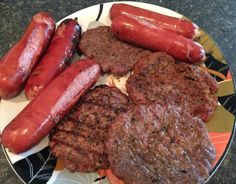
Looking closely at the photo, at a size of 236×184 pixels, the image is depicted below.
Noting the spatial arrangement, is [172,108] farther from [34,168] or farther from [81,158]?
[34,168]

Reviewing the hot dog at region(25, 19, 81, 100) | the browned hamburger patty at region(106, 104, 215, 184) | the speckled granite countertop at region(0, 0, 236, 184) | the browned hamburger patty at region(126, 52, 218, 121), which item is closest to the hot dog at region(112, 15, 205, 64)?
the browned hamburger patty at region(126, 52, 218, 121)

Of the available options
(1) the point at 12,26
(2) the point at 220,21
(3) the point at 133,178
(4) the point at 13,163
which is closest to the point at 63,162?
(4) the point at 13,163

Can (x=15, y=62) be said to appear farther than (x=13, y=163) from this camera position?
Yes

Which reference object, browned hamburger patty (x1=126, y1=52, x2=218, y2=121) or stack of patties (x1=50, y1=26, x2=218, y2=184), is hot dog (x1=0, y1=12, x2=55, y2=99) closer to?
stack of patties (x1=50, y1=26, x2=218, y2=184)

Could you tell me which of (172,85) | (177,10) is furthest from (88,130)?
(177,10)

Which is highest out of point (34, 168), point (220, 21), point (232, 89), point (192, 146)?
point (220, 21)

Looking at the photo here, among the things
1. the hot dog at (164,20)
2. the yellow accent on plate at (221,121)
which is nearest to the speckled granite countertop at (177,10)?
the hot dog at (164,20)

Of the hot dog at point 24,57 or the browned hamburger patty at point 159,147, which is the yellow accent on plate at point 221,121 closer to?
the browned hamburger patty at point 159,147

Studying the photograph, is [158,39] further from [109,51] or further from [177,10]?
[177,10]
